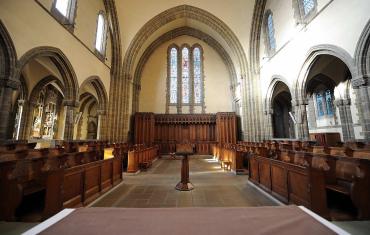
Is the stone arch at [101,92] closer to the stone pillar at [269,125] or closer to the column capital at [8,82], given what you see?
the column capital at [8,82]

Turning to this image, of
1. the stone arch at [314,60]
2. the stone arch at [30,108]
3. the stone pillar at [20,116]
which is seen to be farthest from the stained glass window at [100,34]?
the stone arch at [314,60]

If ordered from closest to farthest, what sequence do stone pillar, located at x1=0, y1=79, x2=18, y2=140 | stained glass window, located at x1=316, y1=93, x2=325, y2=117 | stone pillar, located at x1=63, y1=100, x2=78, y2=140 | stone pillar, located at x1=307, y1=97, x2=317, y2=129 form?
stone pillar, located at x1=0, y1=79, x2=18, y2=140 < stone pillar, located at x1=63, y1=100, x2=78, y2=140 < stained glass window, located at x1=316, y1=93, x2=325, y2=117 < stone pillar, located at x1=307, y1=97, x2=317, y2=129

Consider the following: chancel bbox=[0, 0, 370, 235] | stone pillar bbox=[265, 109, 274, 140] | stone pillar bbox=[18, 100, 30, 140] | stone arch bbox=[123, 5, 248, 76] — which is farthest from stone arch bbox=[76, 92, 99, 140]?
stone pillar bbox=[265, 109, 274, 140]

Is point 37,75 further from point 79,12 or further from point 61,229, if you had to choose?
point 61,229

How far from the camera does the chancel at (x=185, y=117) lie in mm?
2752

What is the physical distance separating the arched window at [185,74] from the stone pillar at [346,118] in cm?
1131

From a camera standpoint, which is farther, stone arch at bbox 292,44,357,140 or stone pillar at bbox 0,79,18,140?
stone arch at bbox 292,44,357,140

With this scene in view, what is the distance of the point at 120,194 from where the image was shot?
4336 mm

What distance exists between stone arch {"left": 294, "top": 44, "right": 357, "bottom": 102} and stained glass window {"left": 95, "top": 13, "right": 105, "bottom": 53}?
39.7ft

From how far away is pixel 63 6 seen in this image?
8.35 meters

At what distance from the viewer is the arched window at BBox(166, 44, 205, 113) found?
651 inches

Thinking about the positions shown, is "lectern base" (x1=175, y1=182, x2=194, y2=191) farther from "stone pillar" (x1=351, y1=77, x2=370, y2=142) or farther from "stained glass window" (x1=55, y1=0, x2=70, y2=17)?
"stained glass window" (x1=55, y1=0, x2=70, y2=17)

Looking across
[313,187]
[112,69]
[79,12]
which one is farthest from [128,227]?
[112,69]

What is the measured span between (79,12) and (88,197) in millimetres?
9849
